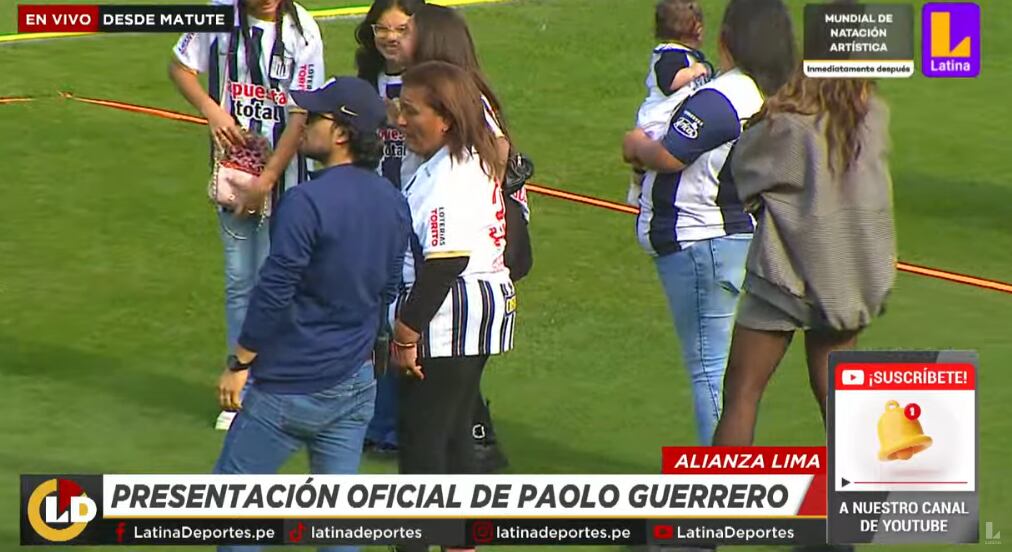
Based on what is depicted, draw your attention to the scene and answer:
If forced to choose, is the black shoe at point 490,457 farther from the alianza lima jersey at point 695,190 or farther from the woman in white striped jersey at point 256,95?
the woman in white striped jersey at point 256,95

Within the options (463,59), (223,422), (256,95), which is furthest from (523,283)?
(463,59)

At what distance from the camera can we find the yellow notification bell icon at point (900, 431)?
664cm

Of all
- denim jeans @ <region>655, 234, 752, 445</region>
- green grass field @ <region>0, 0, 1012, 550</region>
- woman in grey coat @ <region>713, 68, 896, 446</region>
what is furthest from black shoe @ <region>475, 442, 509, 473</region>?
woman in grey coat @ <region>713, 68, 896, 446</region>

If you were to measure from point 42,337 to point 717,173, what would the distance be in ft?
13.0

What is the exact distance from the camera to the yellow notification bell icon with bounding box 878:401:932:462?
6.64m

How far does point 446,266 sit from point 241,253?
2.16m

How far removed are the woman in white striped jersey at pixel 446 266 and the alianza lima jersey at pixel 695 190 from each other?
77 cm

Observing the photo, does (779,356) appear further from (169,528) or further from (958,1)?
(958,1)

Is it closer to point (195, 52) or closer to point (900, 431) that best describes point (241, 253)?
point (195, 52)

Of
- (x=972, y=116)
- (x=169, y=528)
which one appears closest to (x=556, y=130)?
(x=972, y=116)

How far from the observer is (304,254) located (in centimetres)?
613

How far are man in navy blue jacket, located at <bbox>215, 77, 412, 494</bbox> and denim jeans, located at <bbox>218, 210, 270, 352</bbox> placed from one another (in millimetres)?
2221

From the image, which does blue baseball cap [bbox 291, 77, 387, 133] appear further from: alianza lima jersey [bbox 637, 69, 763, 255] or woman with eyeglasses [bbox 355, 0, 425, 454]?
woman with eyeglasses [bbox 355, 0, 425, 454]

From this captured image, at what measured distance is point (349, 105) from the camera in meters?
6.31
